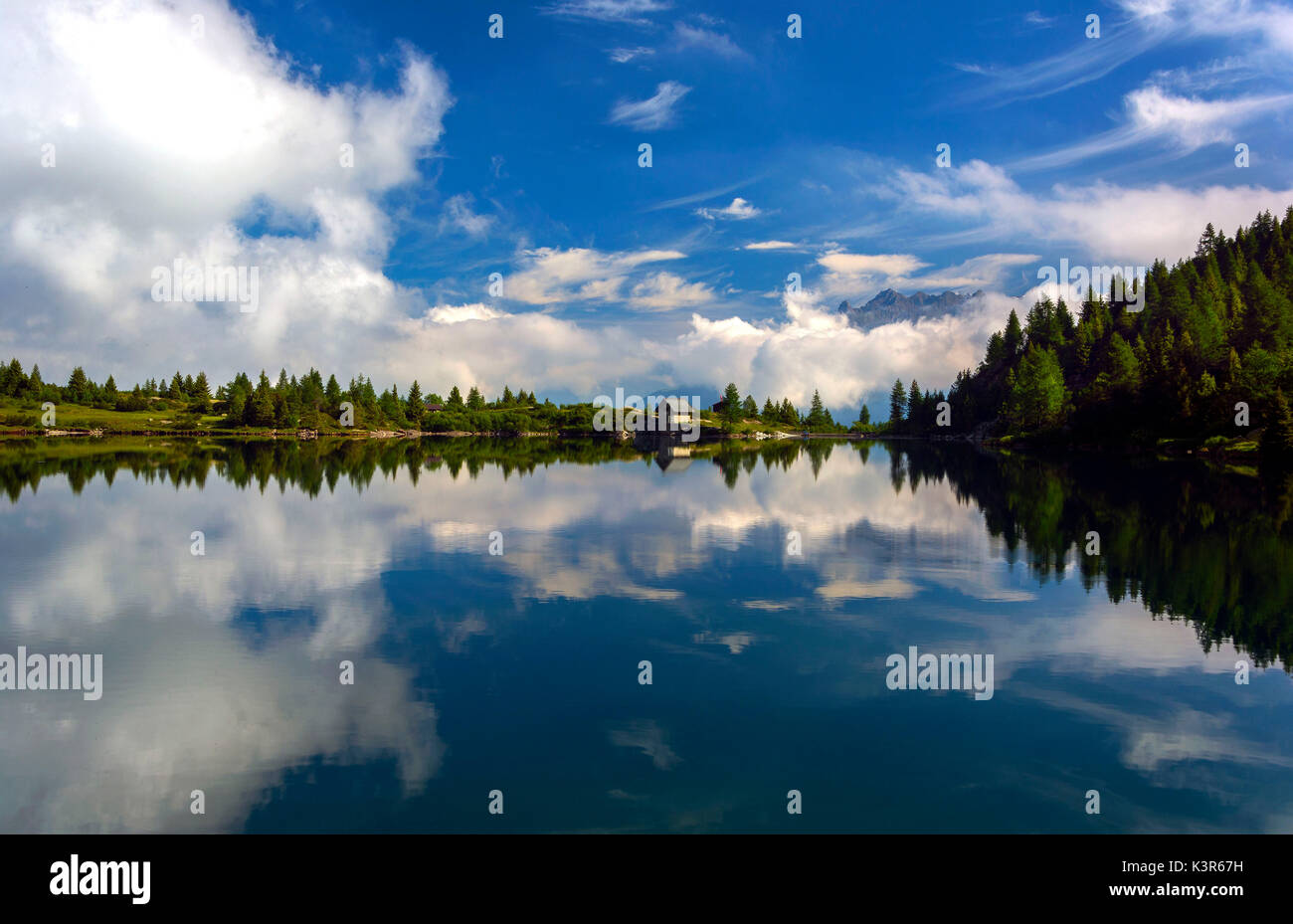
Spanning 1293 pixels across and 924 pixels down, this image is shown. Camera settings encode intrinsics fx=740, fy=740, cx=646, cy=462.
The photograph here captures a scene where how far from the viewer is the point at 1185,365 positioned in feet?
413

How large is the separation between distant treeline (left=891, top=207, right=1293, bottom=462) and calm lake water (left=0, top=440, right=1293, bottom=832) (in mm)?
86560

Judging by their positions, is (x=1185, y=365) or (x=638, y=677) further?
(x=1185, y=365)

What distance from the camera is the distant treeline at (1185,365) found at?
11150 cm

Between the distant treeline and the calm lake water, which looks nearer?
the calm lake water

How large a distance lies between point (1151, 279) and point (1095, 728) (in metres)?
216

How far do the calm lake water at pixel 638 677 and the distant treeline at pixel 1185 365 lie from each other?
284 feet

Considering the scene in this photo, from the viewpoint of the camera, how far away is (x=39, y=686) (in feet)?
61.9

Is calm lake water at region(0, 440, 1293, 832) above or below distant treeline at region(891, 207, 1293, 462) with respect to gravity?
below

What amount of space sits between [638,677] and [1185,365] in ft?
468

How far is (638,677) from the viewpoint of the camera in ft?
63.2

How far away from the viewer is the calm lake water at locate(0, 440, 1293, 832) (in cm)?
1330

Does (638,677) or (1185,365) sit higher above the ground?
(1185,365)
